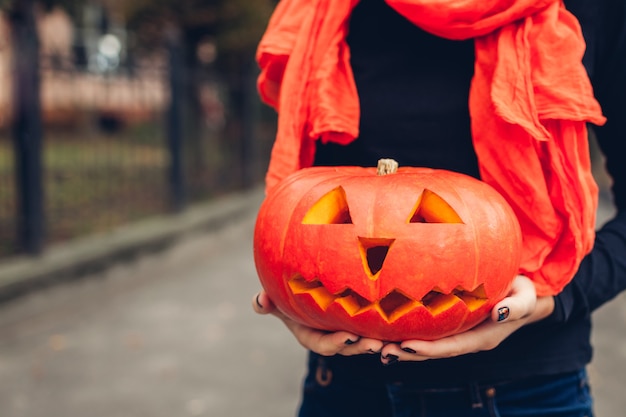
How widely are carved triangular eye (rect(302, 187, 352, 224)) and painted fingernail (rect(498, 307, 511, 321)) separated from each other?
1.14 feet

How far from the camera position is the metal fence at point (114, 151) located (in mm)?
5383

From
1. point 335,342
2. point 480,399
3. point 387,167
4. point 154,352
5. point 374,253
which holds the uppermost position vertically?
point 387,167

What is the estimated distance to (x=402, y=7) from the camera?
4.77ft

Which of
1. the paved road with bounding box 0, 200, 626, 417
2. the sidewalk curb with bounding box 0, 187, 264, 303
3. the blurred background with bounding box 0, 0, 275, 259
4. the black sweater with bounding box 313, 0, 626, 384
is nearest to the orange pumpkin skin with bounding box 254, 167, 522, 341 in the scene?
the black sweater with bounding box 313, 0, 626, 384

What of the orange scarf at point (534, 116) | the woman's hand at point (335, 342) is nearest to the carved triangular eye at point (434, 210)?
the orange scarf at point (534, 116)

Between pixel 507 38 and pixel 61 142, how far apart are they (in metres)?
6.38

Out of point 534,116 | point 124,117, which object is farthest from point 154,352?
point 534,116

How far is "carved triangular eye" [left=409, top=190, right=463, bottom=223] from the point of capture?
1.35 m

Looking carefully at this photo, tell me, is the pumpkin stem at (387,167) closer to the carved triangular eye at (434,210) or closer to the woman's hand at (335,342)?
the carved triangular eye at (434,210)

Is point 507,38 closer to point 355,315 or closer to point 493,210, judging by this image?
point 493,210

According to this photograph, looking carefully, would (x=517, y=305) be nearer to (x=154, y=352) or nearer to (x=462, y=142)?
(x=462, y=142)

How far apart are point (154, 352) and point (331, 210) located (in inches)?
137

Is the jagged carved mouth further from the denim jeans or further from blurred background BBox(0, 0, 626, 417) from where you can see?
blurred background BBox(0, 0, 626, 417)

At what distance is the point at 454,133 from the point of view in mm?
1507
